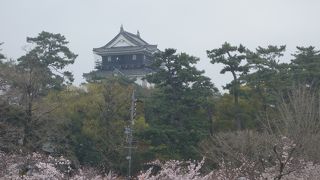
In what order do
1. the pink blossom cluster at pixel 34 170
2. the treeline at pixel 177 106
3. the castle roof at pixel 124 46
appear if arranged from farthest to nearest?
the castle roof at pixel 124 46 < the treeline at pixel 177 106 < the pink blossom cluster at pixel 34 170

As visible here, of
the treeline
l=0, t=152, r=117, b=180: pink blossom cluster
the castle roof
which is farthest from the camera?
the castle roof

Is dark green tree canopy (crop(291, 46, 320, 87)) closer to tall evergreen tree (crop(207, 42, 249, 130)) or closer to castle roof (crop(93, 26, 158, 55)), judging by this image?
tall evergreen tree (crop(207, 42, 249, 130))

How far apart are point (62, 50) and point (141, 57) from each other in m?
13.8

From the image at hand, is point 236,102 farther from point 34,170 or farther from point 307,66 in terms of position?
point 34,170

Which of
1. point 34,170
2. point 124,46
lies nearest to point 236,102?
point 34,170

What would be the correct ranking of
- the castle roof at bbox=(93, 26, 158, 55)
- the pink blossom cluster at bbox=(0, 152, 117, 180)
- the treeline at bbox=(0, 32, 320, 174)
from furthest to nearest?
1. the castle roof at bbox=(93, 26, 158, 55)
2. the treeline at bbox=(0, 32, 320, 174)
3. the pink blossom cluster at bbox=(0, 152, 117, 180)

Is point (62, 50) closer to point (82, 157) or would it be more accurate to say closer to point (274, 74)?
point (82, 157)

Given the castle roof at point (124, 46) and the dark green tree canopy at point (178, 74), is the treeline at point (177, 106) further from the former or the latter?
the castle roof at point (124, 46)

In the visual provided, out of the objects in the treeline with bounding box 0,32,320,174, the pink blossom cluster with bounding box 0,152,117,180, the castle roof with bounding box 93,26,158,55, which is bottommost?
the pink blossom cluster with bounding box 0,152,117,180

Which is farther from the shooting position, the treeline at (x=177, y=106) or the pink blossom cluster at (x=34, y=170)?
the treeline at (x=177, y=106)

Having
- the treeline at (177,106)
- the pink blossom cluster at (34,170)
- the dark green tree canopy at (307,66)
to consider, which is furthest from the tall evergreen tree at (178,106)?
the pink blossom cluster at (34,170)

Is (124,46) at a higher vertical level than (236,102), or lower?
higher

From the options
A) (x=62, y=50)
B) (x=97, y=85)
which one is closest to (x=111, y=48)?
(x=62, y=50)

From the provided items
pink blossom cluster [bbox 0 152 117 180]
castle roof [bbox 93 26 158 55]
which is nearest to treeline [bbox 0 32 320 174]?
pink blossom cluster [bbox 0 152 117 180]
